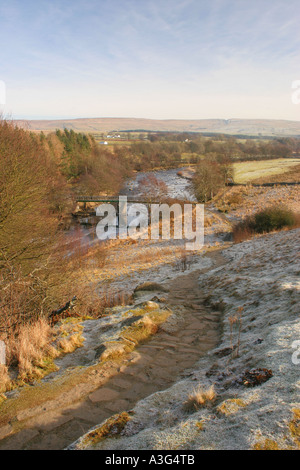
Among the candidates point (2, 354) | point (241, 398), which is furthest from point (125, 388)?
point (2, 354)

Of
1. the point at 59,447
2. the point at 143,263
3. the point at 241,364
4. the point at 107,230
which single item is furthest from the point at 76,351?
the point at 107,230

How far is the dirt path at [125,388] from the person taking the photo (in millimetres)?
3369

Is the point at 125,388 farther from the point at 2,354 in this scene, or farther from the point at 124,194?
the point at 124,194

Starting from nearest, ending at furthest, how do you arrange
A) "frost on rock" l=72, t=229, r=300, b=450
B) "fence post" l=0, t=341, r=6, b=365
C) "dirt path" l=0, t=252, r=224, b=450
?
"frost on rock" l=72, t=229, r=300, b=450, "dirt path" l=0, t=252, r=224, b=450, "fence post" l=0, t=341, r=6, b=365

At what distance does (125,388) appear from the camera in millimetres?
4324

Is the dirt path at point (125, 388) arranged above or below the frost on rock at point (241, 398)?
below

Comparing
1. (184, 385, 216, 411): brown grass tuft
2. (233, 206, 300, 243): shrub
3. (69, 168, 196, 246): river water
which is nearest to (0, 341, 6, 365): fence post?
(184, 385, 216, 411): brown grass tuft

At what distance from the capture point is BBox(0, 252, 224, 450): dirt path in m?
3.37

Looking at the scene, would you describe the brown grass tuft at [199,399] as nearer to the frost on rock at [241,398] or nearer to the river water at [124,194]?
the frost on rock at [241,398]

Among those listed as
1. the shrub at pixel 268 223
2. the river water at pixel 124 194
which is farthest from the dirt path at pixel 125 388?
the river water at pixel 124 194

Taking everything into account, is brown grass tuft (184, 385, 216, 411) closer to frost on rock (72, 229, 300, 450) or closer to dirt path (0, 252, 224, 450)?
frost on rock (72, 229, 300, 450)

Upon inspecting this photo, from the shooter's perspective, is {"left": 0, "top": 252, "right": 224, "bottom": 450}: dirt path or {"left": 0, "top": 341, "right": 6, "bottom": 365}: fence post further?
{"left": 0, "top": 341, "right": 6, "bottom": 365}: fence post
